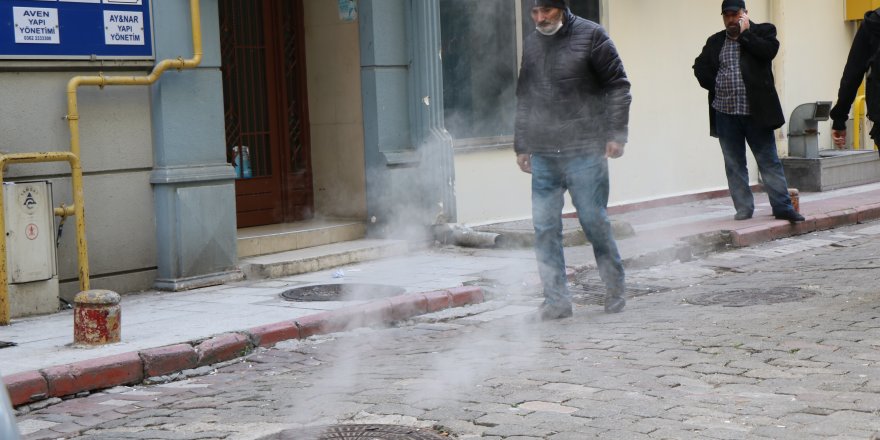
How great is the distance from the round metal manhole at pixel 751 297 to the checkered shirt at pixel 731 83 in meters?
3.43

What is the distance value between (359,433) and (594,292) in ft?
13.4

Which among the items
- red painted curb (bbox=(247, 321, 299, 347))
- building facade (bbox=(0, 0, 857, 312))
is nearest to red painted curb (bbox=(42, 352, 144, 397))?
red painted curb (bbox=(247, 321, 299, 347))

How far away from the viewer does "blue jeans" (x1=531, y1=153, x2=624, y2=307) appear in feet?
23.7

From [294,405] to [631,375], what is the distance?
1.50 metres

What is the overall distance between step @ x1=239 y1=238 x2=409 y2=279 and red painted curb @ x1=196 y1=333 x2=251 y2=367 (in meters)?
2.47

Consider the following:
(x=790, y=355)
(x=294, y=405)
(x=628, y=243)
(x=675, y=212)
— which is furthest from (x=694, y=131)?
(x=294, y=405)

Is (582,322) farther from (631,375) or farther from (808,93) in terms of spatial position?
(808,93)

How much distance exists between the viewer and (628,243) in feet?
34.3

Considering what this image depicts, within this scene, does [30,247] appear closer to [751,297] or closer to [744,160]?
[751,297]

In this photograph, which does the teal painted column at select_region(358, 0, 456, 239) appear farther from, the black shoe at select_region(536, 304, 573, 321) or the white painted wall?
the black shoe at select_region(536, 304, 573, 321)

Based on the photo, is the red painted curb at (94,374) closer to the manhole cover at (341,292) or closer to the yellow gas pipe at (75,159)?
the yellow gas pipe at (75,159)

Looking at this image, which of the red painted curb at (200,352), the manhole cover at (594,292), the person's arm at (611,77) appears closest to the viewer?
the red painted curb at (200,352)

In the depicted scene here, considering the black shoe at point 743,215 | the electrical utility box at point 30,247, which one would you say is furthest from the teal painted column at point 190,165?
the black shoe at point 743,215

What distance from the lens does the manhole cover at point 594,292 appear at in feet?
26.9
